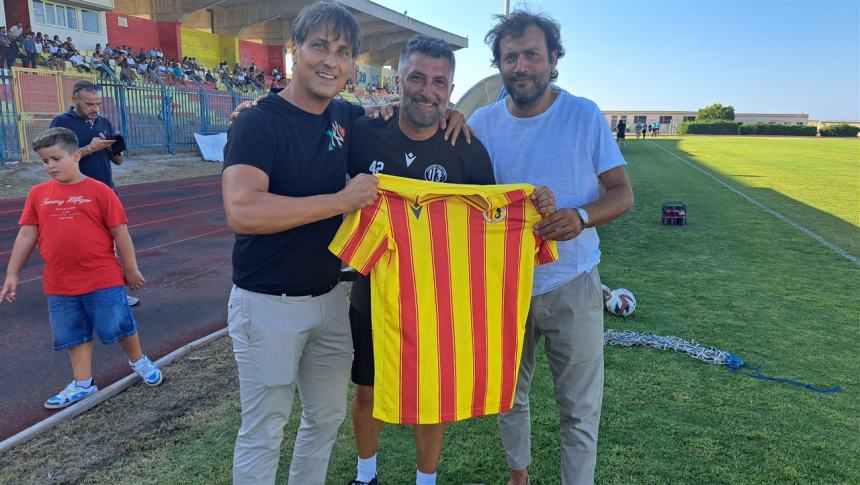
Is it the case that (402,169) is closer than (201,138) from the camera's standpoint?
Yes

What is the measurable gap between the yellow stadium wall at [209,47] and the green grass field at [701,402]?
3302 centimetres

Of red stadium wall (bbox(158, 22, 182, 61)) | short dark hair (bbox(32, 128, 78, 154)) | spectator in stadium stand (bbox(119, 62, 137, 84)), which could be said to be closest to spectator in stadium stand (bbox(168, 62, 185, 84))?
spectator in stadium stand (bbox(119, 62, 137, 84))

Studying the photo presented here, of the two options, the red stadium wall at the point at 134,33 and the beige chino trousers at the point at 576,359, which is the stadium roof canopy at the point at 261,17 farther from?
the beige chino trousers at the point at 576,359

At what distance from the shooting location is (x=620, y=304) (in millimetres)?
5645

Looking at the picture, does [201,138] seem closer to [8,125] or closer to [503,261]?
[8,125]

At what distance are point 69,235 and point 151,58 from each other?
28392 millimetres

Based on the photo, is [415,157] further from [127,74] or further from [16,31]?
[16,31]

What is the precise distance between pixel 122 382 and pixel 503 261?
10.2 feet

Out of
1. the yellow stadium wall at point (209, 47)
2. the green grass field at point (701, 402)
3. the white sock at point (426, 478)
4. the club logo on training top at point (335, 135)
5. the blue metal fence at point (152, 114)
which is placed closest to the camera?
the club logo on training top at point (335, 135)

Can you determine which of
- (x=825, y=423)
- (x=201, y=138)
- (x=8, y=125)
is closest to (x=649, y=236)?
(x=825, y=423)

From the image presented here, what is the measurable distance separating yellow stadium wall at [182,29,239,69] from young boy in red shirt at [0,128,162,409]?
33.7 meters

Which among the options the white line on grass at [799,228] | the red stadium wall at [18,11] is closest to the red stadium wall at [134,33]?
the red stadium wall at [18,11]

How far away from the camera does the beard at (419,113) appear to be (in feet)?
8.14

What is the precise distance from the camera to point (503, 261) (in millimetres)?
2461
